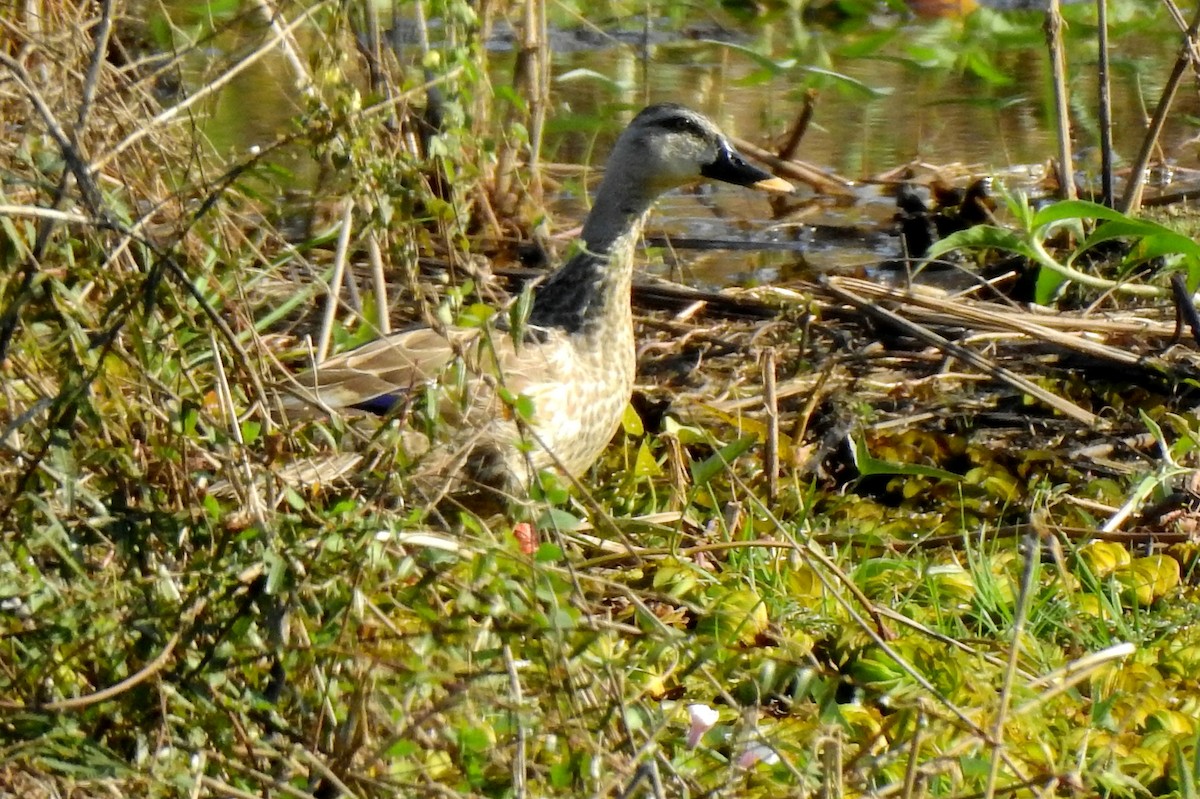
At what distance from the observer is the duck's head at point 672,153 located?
487cm

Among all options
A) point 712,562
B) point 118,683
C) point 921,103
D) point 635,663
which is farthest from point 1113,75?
point 118,683

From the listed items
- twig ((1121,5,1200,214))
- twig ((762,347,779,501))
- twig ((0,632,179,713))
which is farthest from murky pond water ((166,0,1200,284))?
twig ((0,632,179,713))

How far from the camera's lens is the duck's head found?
4.87 m

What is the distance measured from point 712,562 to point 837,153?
418 cm

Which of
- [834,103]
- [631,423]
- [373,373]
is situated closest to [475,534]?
[373,373]

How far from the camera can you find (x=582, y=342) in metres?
4.57

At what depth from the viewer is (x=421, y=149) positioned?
235 inches

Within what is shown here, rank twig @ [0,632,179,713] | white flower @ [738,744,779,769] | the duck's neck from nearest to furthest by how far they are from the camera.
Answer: twig @ [0,632,179,713]
white flower @ [738,744,779,769]
the duck's neck

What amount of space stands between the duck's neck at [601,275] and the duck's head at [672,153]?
1.9 inches

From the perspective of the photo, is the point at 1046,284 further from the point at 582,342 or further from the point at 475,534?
the point at 475,534

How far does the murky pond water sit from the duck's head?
1.36 metres

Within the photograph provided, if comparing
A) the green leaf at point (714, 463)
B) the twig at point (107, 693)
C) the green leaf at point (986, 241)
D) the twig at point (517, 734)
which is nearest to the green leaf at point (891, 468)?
the green leaf at point (714, 463)

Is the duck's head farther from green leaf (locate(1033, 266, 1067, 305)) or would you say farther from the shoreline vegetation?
green leaf (locate(1033, 266, 1067, 305))

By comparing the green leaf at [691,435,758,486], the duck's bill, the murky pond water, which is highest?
the duck's bill
